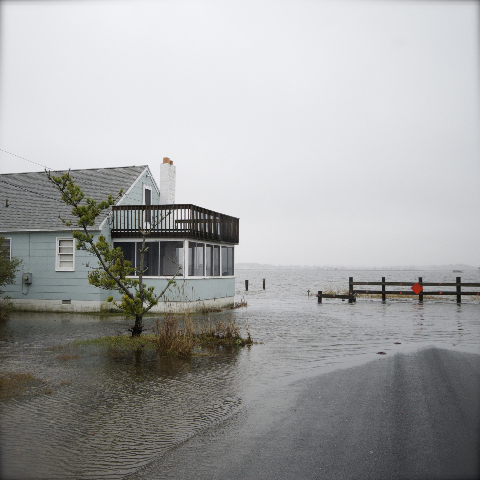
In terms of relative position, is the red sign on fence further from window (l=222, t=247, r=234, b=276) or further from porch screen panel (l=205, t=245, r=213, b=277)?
porch screen panel (l=205, t=245, r=213, b=277)

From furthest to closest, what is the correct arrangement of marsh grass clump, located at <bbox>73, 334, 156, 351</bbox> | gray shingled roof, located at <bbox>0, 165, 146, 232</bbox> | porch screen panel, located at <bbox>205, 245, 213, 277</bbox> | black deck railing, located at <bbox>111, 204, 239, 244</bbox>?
1. porch screen panel, located at <bbox>205, 245, 213, 277</bbox>
2. gray shingled roof, located at <bbox>0, 165, 146, 232</bbox>
3. black deck railing, located at <bbox>111, 204, 239, 244</bbox>
4. marsh grass clump, located at <bbox>73, 334, 156, 351</bbox>

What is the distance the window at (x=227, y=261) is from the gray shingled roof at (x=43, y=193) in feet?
20.4

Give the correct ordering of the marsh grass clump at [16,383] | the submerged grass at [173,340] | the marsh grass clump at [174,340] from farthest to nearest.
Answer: the submerged grass at [173,340] < the marsh grass clump at [174,340] < the marsh grass clump at [16,383]

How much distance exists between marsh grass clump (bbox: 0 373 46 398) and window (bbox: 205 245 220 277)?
14.7 metres

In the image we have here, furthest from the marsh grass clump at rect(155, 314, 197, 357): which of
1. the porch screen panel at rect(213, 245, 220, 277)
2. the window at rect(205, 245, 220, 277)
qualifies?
the porch screen panel at rect(213, 245, 220, 277)

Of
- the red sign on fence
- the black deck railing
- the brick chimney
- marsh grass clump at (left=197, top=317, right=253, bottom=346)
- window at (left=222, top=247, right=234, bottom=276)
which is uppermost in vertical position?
the brick chimney

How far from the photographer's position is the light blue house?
20.5 meters

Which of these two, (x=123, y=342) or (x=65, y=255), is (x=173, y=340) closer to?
(x=123, y=342)

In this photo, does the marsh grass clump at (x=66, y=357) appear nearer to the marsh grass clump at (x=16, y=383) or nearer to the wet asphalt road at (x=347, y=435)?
the marsh grass clump at (x=16, y=383)

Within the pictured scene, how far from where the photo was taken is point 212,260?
23.6 meters

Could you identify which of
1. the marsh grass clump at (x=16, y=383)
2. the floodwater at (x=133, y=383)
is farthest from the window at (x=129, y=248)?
the marsh grass clump at (x=16, y=383)

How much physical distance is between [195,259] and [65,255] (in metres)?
5.84

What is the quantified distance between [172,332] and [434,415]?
21.0 ft

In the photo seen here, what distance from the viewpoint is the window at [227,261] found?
2525 cm
